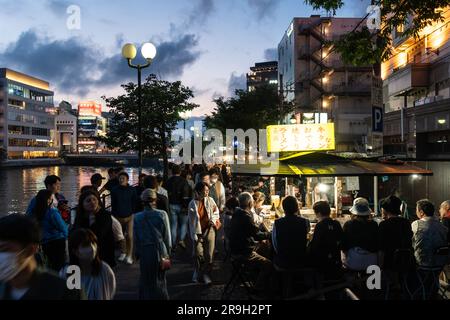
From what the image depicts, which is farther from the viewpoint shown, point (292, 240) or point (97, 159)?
point (97, 159)

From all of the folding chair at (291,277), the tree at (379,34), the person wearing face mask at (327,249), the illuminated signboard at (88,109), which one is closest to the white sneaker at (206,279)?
the folding chair at (291,277)

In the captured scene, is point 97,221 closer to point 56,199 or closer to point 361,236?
point 56,199

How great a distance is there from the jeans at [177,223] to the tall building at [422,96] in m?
13.8

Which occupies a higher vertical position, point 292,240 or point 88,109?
point 88,109

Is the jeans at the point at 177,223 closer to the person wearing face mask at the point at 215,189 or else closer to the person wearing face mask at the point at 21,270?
the person wearing face mask at the point at 215,189

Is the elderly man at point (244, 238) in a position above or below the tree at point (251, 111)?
below

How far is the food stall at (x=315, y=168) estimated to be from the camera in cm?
985

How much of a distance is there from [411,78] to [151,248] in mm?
21936

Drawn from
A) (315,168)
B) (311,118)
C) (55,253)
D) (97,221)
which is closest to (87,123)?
(311,118)

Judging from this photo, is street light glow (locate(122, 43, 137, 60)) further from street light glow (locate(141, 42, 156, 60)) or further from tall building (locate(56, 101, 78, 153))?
tall building (locate(56, 101, 78, 153))

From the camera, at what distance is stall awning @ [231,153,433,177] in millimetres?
9633

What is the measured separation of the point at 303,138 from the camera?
1234 centimetres
